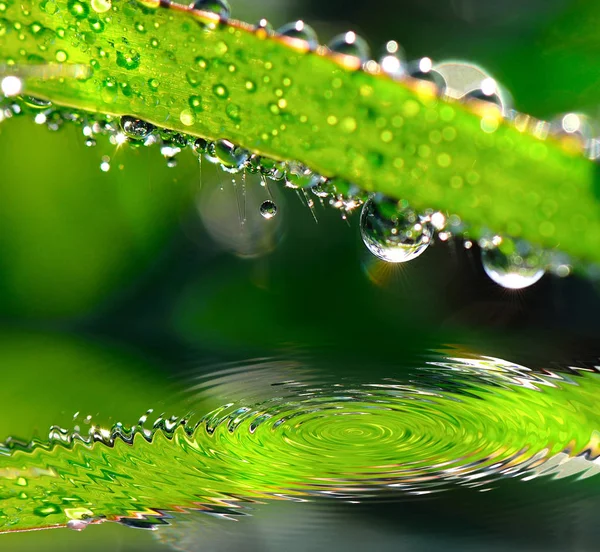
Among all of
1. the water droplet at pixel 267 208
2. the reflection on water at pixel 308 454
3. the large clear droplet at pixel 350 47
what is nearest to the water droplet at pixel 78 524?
the reflection on water at pixel 308 454

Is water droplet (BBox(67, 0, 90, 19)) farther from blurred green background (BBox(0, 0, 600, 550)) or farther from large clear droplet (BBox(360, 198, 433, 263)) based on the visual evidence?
blurred green background (BBox(0, 0, 600, 550))

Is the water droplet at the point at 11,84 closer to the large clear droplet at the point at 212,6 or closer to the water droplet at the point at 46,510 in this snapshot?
the large clear droplet at the point at 212,6

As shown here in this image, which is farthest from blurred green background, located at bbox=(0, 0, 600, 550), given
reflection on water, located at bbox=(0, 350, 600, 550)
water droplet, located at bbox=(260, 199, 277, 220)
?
water droplet, located at bbox=(260, 199, 277, 220)

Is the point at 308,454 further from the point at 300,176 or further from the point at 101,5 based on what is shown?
the point at 101,5

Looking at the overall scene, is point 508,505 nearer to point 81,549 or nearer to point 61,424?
point 81,549

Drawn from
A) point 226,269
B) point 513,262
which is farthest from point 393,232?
point 226,269

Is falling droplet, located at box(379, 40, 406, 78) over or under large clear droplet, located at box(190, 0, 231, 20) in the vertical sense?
under
